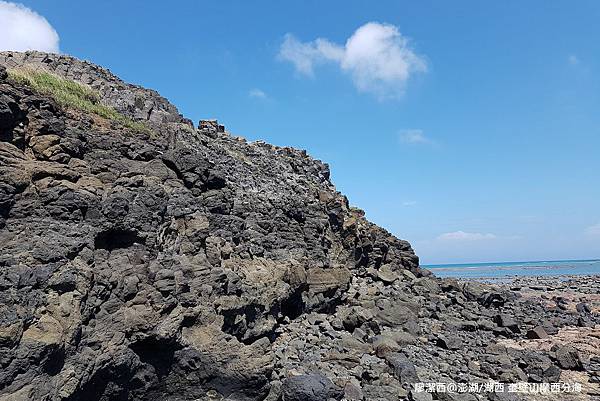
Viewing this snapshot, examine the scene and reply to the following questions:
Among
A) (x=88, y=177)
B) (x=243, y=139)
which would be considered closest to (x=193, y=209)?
(x=88, y=177)

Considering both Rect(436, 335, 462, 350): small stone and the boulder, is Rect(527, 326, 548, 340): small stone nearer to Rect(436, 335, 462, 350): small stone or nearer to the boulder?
Rect(436, 335, 462, 350): small stone

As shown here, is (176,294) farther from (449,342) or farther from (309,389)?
(449,342)

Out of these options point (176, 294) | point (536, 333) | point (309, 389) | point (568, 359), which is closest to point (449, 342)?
point (568, 359)

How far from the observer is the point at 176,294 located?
39.8 feet

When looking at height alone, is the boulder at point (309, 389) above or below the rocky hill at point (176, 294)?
below

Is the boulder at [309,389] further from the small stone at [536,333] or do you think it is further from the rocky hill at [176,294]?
the small stone at [536,333]

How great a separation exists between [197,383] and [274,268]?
8.56m

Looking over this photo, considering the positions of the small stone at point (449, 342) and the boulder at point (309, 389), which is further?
the small stone at point (449, 342)

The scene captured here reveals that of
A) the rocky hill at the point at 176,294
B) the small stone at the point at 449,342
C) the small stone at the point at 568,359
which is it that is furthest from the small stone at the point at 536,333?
the small stone at the point at 449,342

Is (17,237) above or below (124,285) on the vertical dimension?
above

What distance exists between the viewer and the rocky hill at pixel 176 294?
936 centimetres

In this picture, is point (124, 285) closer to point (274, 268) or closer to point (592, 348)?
point (274, 268)

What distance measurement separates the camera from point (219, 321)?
12977 millimetres

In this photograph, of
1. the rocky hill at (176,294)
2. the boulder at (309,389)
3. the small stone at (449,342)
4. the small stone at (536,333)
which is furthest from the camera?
the small stone at (536,333)
